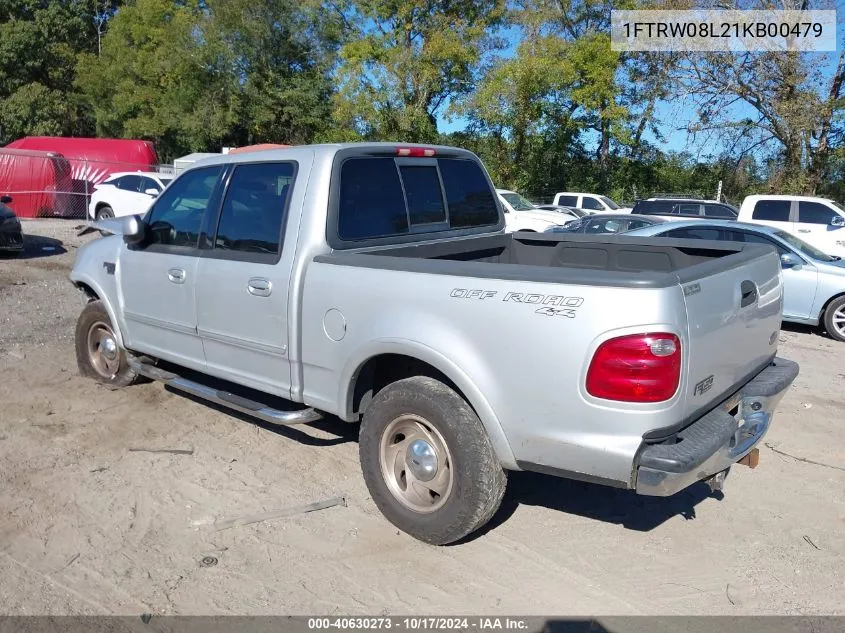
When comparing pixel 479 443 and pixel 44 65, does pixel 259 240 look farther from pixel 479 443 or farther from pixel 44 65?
pixel 44 65

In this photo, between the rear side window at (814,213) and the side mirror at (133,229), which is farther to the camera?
the rear side window at (814,213)

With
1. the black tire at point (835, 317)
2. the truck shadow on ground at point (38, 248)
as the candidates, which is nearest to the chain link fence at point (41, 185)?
the truck shadow on ground at point (38, 248)

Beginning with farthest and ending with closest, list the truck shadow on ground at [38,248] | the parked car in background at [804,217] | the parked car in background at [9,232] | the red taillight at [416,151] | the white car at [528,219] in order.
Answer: the white car at [528,219] → the parked car in background at [804,217] → the truck shadow on ground at [38,248] → the parked car in background at [9,232] → the red taillight at [416,151]

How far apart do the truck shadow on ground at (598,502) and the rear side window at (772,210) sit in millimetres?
13097

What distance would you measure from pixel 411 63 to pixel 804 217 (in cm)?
1983

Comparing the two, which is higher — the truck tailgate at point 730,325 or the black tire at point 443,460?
the truck tailgate at point 730,325

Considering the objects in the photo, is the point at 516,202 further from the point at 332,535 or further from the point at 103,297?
the point at 332,535

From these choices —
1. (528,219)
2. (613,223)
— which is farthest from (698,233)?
(528,219)

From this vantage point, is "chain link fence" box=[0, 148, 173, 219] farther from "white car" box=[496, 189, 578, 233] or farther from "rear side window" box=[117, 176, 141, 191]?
"white car" box=[496, 189, 578, 233]

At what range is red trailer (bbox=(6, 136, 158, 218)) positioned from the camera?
26141mm

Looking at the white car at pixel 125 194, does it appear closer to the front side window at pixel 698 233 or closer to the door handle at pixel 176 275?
the front side window at pixel 698 233

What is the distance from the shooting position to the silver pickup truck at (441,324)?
301 cm

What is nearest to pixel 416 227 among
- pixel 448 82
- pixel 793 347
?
pixel 793 347

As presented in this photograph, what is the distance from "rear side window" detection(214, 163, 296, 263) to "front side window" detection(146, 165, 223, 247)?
24 centimetres
